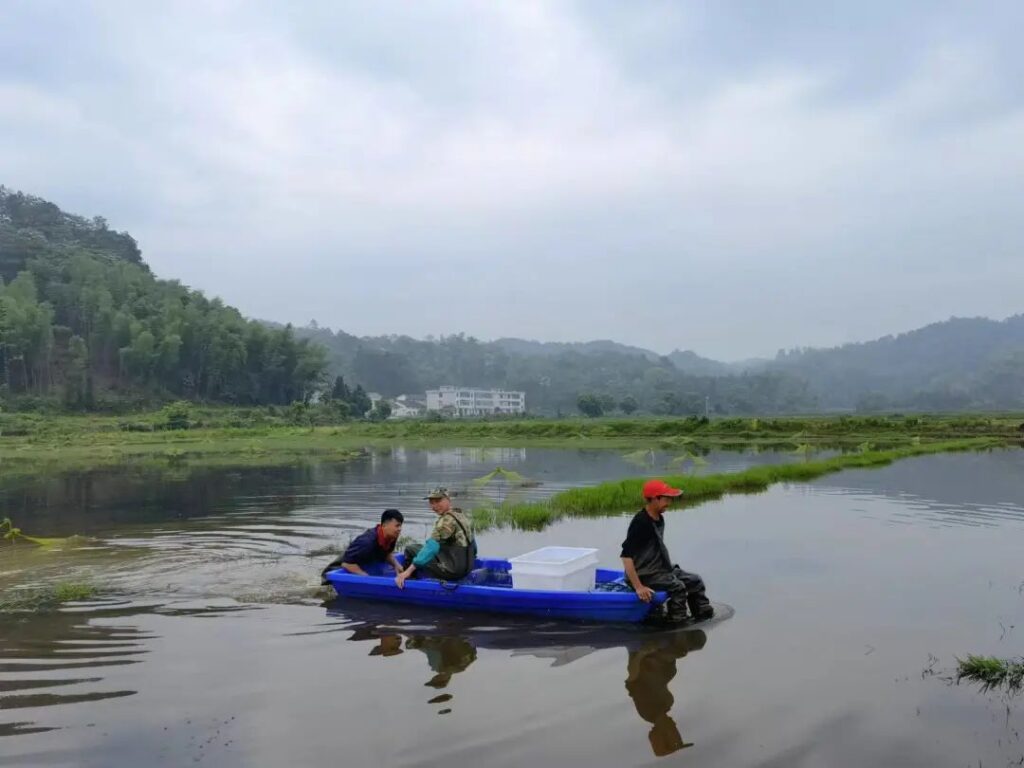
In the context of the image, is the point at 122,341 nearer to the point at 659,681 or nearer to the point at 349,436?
the point at 349,436

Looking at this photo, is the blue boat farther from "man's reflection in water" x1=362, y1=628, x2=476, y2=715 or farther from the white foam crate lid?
"man's reflection in water" x1=362, y1=628, x2=476, y2=715

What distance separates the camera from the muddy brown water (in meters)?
5.81

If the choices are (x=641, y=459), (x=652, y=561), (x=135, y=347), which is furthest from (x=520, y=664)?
(x=135, y=347)

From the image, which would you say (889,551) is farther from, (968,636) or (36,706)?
(36,706)

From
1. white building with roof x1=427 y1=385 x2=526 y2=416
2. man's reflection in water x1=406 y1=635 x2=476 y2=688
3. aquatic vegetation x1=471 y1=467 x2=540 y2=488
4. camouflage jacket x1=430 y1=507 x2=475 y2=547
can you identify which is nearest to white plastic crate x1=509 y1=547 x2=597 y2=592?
camouflage jacket x1=430 y1=507 x2=475 y2=547

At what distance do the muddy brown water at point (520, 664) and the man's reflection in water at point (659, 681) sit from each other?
0.03 metres

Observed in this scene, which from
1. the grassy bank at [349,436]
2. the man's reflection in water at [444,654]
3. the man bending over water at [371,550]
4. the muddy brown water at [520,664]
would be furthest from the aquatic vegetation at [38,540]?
the grassy bank at [349,436]

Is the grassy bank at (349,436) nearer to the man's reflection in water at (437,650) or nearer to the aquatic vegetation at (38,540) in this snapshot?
the aquatic vegetation at (38,540)

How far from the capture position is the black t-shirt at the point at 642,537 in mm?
8609

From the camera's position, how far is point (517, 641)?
8.49m

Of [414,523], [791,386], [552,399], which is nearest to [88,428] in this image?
[414,523]

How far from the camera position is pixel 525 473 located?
2970cm

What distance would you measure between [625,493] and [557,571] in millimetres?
10502

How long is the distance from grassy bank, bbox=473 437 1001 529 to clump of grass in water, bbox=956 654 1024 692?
9.59 m
